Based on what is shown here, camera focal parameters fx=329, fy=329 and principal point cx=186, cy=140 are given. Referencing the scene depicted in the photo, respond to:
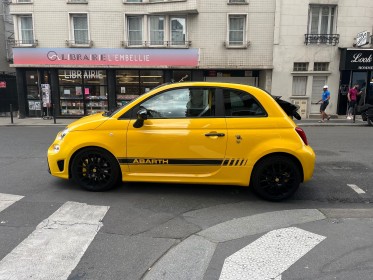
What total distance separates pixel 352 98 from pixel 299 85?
9.09 feet

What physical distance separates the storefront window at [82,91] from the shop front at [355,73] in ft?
42.7

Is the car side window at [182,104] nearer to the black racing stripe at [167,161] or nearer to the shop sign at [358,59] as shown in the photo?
the black racing stripe at [167,161]

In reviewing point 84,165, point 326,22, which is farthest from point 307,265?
point 326,22

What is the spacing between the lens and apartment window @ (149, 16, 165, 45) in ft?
59.5

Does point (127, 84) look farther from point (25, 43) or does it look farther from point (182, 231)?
point (182, 231)

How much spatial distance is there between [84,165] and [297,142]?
3312 mm

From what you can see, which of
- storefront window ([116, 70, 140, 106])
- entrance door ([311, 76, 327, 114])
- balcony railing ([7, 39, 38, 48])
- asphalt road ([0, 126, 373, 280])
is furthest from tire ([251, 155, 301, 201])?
balcony railing ([7, 39, 38, 48])

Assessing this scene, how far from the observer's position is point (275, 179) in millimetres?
4973

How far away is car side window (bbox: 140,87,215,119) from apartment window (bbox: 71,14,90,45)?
1460 cm

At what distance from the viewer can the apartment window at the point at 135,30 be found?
18.2 m

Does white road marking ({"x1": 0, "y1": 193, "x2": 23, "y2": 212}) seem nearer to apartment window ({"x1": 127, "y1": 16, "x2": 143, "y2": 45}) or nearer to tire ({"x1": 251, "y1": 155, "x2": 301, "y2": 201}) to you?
tire ({"x1": 251, "y1": 155, "x2": 301, "y2": 201})

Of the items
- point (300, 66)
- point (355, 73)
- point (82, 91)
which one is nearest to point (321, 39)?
point (300, 66)

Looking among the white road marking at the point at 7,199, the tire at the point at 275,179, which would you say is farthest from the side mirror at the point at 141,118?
the white road marking at the point at 7,199

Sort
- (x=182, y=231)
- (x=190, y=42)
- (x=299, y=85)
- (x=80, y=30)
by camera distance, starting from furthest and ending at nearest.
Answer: (x=299, y=85) → (x=80, y=30) → (x=190, y=42) → (x=182, y=231)
